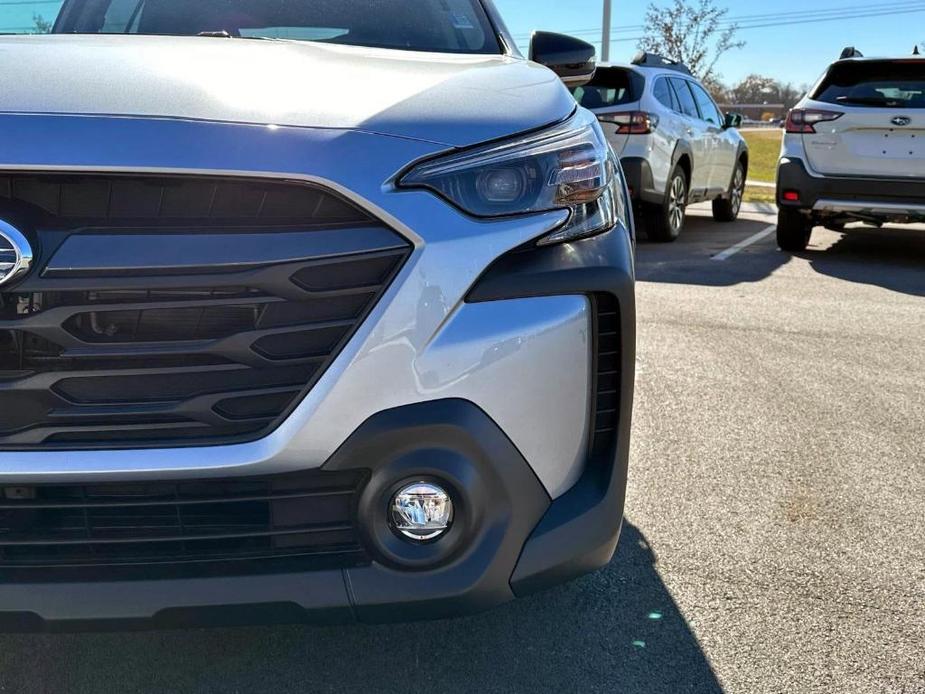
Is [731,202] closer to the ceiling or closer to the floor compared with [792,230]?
closer to the floor

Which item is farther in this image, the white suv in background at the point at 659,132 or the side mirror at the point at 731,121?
the side mirror at the point at 731,121

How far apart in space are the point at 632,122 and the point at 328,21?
5.85m

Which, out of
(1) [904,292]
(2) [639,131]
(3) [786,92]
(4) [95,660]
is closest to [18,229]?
(4) [95,660]

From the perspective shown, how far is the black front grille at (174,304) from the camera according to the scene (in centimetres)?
154

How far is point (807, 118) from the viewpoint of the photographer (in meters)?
7.74

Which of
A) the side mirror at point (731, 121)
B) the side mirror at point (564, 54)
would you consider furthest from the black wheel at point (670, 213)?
the side mirror at point (564, 54)

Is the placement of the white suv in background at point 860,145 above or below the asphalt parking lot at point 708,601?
above

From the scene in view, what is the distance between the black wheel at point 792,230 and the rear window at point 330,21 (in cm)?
598

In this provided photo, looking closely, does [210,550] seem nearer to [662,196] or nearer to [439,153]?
[439,153]

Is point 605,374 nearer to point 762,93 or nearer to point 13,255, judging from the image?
point 13,255

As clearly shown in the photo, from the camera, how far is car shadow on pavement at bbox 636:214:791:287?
7180 mm

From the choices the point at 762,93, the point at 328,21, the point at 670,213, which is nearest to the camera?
the point at 328,21

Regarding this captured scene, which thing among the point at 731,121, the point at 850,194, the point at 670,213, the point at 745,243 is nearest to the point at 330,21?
the point at 850,194

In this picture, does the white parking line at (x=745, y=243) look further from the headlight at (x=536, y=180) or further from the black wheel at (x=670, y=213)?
the headlight at (x=536, y=180)
